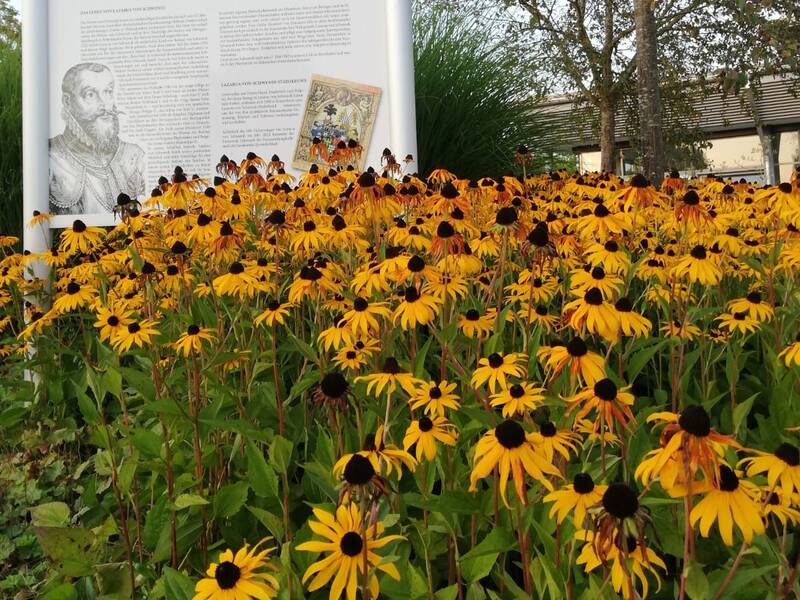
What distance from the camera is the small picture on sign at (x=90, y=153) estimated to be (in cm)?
378

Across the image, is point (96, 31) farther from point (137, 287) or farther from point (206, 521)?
point (206, 521)

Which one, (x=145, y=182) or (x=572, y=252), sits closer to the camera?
(x=572, y=252)

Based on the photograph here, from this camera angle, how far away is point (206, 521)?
5.92 feet

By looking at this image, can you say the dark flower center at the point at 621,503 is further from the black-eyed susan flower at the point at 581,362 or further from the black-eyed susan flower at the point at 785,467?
the black-eyed susan flower at the point at 581,362

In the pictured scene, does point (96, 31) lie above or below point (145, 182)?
above

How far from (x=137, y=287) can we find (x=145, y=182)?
118 centimetres

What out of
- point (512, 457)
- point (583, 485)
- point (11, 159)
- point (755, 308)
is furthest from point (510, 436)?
point (11, 159)

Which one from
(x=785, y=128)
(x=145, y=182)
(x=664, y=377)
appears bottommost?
(x=664, y=377)

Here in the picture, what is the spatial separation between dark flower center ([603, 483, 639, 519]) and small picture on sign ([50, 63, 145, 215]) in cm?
348

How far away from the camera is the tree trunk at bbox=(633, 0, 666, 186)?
561cm

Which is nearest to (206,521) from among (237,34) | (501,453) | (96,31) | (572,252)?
(501,453)

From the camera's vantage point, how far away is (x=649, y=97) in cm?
572

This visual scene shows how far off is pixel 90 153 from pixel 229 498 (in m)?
2.75

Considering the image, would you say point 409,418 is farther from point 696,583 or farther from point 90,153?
point 90,153
